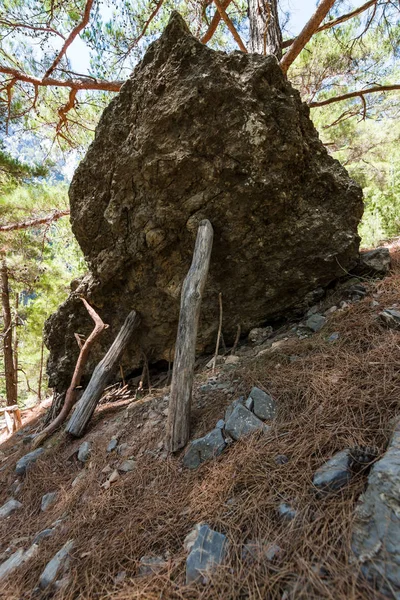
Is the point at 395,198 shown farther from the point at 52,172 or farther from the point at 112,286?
the point at 52,172

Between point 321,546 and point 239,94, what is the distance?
2946 mm

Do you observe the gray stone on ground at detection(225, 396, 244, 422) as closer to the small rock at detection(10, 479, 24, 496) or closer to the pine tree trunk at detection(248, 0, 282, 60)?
the small rock at detection(10, 479, 24, 496)

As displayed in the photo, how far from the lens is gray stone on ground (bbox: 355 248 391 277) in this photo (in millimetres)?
2896

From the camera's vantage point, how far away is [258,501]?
121 cm

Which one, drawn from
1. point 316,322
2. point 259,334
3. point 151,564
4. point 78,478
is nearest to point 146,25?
point 259,334

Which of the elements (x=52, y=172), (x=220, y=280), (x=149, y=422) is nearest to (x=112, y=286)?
(x=220, y=280)

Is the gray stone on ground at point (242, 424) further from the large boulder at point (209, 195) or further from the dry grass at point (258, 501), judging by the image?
the large boulder at point (209, 195)

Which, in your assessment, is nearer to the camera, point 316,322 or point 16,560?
point 16,560

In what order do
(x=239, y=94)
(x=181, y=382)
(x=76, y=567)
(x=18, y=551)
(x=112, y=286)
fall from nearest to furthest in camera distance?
(x=76, y=567) < (x=18, y=551) < (x=181, y=382) < (x=239, y=94) < (x=112, y=286)

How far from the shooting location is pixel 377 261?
2949 millimetres

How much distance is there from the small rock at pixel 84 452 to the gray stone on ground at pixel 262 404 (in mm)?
1508

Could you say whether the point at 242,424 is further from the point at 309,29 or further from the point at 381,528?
the point at 309,29

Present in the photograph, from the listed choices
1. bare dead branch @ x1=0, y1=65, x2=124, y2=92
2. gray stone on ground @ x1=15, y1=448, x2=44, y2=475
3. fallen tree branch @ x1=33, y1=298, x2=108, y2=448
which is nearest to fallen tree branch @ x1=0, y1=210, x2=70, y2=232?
bare dead branch @ x1=0, y1=65, x2=124, y2=92

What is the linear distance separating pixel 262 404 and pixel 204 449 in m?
0.45
